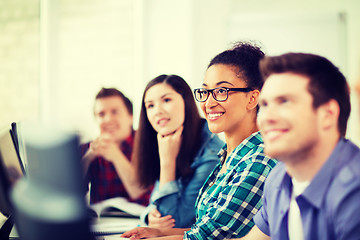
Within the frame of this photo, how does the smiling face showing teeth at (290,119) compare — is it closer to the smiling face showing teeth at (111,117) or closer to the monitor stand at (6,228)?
the monitor stand at (6,228)

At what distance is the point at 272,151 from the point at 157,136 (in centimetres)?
121

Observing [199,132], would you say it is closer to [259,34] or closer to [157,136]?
[157,136]

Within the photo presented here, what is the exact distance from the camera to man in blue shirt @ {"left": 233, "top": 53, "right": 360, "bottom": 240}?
0.73m

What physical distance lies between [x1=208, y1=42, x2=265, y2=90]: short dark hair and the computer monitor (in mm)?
719

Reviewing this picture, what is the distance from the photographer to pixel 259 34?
15.0 feet

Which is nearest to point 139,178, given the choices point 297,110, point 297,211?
point 297,211

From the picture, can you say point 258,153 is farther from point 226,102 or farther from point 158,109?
point 158,109

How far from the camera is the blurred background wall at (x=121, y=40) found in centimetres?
368

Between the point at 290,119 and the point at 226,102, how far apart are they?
21.6 inches

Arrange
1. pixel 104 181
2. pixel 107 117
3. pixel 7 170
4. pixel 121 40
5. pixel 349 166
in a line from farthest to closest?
pixel 121 40 → pixel 107 117 → pixel 104 181 → pixel 7 170 → pixel 349 166

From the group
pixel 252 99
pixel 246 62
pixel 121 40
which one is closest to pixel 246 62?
pixel 246 62

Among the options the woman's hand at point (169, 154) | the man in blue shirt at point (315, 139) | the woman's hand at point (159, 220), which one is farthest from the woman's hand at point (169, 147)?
the man in blue shirt at point (315, 139)

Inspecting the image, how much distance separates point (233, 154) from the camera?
1268 mm

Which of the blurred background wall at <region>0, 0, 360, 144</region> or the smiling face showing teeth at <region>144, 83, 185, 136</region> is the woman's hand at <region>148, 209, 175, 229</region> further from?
the blurred background wall at <region>0, 0, 360, 144</region>
